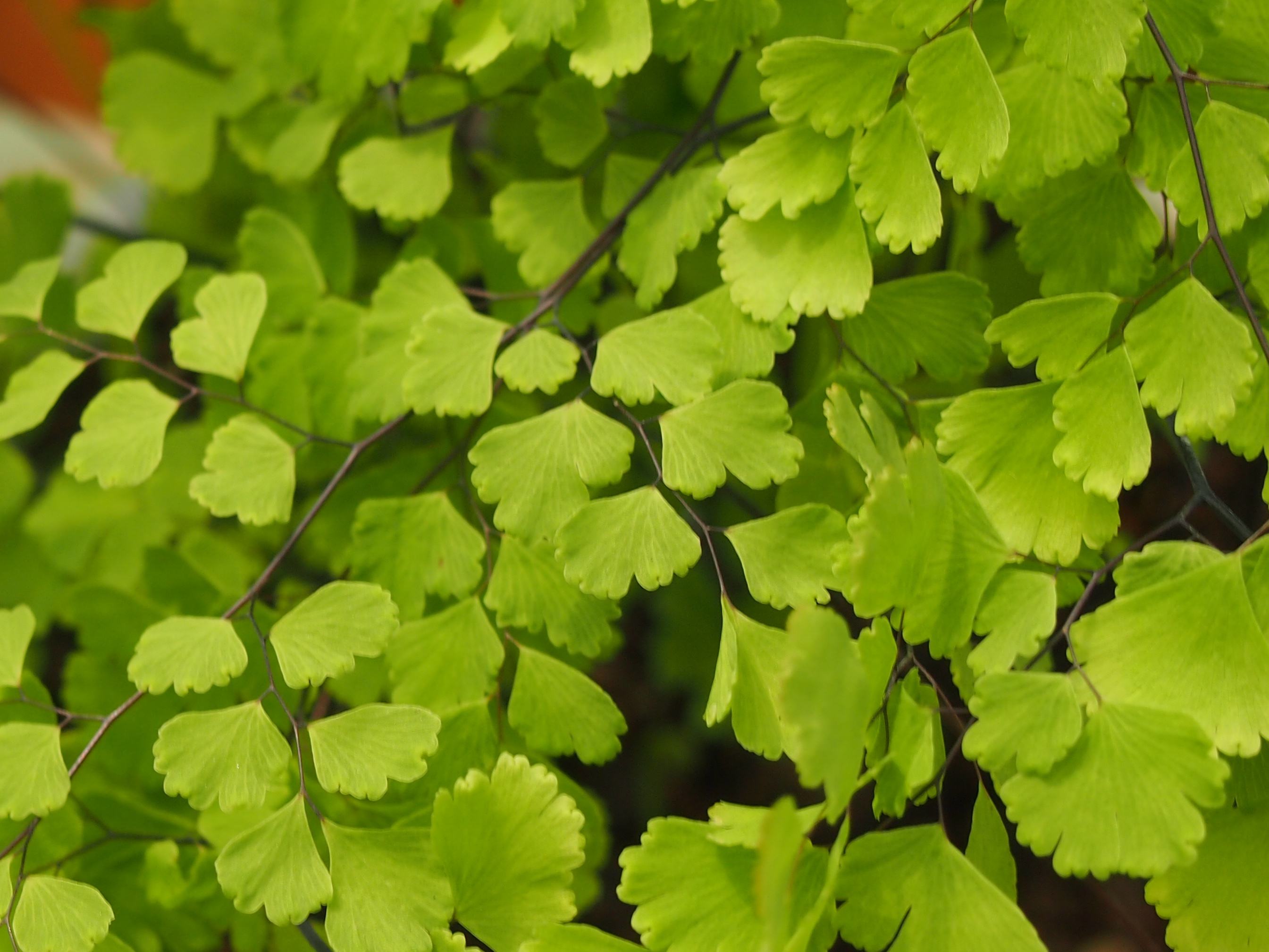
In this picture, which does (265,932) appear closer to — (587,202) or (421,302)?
(421,302)

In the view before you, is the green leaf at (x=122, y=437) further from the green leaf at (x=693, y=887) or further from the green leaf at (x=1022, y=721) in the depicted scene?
the green leaf at (x=1022, y=721)

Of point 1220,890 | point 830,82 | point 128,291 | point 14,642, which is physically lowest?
point 1220,890

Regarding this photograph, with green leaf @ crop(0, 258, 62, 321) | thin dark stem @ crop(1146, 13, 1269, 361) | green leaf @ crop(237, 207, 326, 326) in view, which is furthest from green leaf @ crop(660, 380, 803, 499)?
green leaf @ crop(0, 258, 62, 321)

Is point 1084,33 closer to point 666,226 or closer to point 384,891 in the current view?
point 666,226

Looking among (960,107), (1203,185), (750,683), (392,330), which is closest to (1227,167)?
(1203,185)

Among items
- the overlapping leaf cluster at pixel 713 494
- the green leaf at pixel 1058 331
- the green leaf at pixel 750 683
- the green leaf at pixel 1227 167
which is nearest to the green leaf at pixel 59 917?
the overlapping leaf cluster at pixel 713 494
